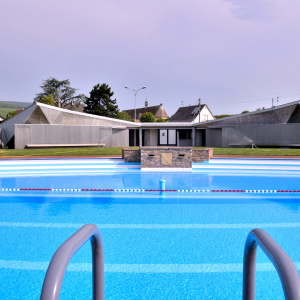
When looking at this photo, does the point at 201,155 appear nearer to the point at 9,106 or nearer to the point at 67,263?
the point at 67,263

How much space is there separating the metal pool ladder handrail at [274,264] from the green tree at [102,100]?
193 ft

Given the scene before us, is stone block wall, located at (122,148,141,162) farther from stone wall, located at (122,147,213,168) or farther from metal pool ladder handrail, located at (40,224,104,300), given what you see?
metal pool ladder handrail, located at (40,224,104,300)

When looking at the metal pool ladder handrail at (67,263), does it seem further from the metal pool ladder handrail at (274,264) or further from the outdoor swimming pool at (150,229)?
the outdoor swimming pool at (150,229)

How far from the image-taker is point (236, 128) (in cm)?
3106

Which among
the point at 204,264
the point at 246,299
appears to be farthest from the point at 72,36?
the point at 246,299

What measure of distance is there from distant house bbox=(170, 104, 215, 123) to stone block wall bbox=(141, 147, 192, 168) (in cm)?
4312

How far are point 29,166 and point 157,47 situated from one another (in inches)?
601

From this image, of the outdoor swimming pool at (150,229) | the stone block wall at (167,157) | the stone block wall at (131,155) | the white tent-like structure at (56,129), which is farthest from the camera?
the white tent-like structure at (56,129)

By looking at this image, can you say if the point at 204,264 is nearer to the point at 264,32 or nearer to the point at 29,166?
the point at 29,166

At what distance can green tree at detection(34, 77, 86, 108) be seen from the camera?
219 ft

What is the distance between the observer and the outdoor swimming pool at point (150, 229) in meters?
3.92

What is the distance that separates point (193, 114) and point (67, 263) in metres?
60.2

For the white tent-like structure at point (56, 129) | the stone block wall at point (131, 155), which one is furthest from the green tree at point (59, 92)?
the stone block wall at point (131, 155)

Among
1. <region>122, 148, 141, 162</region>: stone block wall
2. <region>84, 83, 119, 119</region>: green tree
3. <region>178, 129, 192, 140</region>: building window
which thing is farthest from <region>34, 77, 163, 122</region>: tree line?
<region>122, 148, 141, 162</region>: stone block wall
